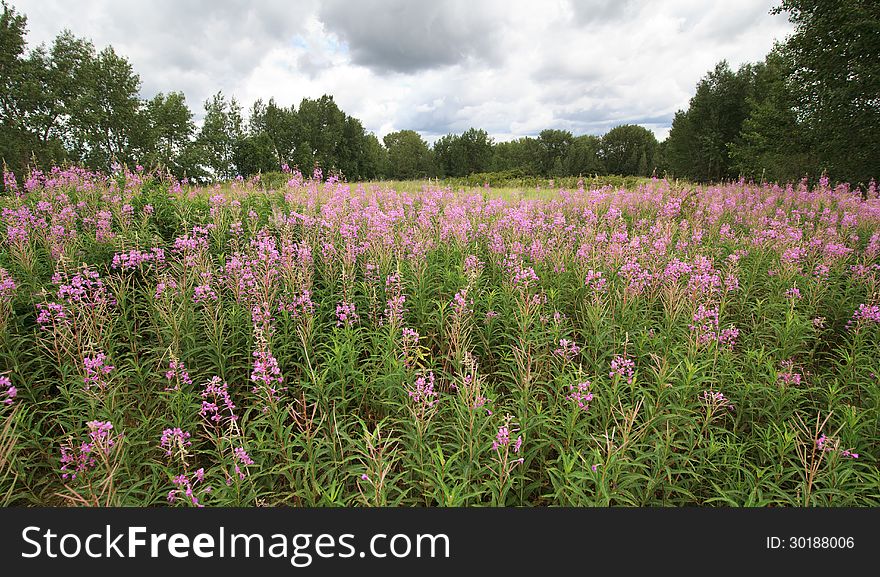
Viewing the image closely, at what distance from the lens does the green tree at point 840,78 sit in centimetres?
1191

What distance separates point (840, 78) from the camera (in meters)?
13.1

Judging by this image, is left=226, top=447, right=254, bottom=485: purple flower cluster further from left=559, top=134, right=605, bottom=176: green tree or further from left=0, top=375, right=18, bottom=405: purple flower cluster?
left=559, top=134, right=605, bottom=176: green tree

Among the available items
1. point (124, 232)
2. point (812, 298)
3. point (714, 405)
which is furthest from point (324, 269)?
point (812, 298)

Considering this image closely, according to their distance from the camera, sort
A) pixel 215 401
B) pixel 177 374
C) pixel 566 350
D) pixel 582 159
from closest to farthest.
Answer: pixel 215 401 → pixel 177 374 → pixel 566 350 → pixel 582 159

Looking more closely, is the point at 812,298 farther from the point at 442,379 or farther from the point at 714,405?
the point at 442,379

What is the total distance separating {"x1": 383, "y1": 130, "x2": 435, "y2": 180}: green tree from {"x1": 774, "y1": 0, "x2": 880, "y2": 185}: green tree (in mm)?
86231

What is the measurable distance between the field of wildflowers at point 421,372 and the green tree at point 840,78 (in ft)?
31.0

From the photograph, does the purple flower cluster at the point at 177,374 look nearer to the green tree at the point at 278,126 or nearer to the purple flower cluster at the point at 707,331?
the purple flower cluster at the point at 707,331

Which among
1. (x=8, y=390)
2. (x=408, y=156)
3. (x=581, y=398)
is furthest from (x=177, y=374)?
(x=408, y=156)

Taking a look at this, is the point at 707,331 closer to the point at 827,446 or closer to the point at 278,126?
the point at 827,446

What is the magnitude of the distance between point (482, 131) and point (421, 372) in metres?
106

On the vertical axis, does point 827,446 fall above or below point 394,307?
below

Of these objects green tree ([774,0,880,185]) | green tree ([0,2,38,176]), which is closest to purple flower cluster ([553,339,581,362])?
green tree ([774,0,880,185])

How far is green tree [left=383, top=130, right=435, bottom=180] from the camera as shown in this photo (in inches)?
4139
